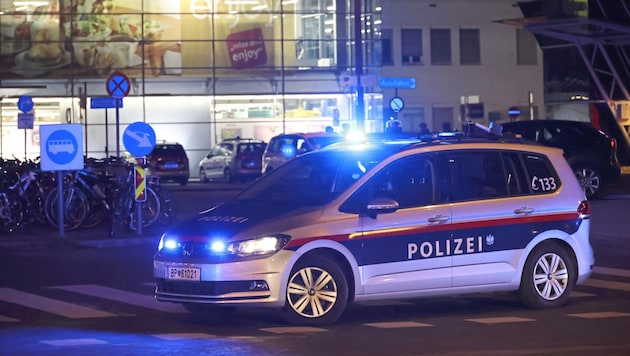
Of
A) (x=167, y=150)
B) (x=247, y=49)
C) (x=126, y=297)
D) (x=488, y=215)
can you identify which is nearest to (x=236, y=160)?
(x=167, y=150)

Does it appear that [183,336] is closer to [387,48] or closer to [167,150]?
[167,150]

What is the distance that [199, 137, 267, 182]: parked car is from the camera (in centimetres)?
4234

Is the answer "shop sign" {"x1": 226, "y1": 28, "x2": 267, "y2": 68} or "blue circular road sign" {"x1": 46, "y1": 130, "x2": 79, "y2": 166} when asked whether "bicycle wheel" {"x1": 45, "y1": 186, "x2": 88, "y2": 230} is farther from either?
"shop sign" {"x1": 226, "y1": 28, "x2": 267, "y2": 68}

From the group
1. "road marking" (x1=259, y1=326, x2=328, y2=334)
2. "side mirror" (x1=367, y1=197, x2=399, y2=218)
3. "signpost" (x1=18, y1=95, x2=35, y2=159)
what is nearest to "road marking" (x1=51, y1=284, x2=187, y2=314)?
"road marking" (x1=259, y1=326, x2=328, y2=334)

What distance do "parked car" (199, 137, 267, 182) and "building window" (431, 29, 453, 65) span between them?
13.5 metres

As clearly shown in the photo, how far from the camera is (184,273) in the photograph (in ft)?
35.3

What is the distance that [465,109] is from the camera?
37250 mm

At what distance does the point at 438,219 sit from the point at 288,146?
87.3 feet

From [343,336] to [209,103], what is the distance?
39.9 meters

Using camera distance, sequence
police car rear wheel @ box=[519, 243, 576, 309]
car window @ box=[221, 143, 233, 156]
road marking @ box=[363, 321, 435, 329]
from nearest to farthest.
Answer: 1. road marking @ box=[363, 321, 435, 329]
2. police car rear wheel @ box=[519, 243, 576, 309]
3. car window @ box=[221, 143, 233, 156]

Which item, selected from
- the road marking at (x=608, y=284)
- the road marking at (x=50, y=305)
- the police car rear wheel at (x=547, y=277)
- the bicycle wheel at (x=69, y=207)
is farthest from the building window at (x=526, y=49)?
the police car rear wheel at (x=547, y=277)

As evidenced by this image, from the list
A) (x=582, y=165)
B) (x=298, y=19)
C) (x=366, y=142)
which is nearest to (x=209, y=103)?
(x=298, y=19)

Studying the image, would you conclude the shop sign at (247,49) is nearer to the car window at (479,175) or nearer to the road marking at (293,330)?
the car window at (479,175)

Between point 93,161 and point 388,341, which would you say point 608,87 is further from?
point 388,341
